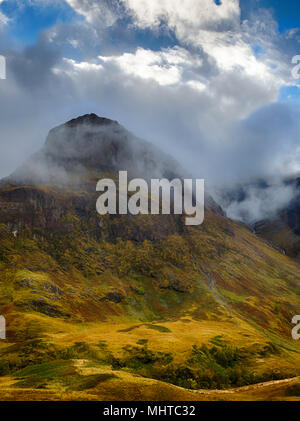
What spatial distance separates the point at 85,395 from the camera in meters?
38.8

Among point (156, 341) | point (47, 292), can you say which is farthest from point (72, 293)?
point (156, 341)

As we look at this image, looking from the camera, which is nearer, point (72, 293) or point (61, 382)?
point (61, 382)
